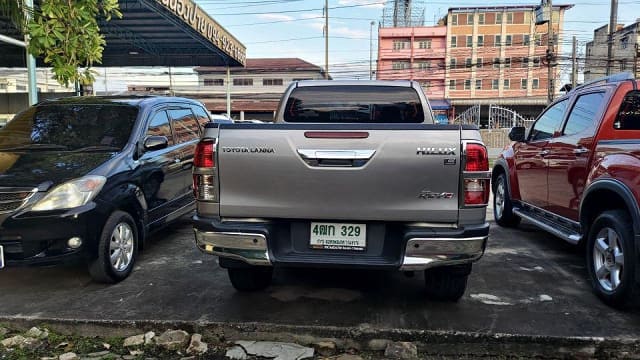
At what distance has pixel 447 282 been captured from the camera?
12.8ft

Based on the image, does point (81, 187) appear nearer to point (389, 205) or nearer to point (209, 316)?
point (209, 316)

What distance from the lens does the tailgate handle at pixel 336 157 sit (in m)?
3.24

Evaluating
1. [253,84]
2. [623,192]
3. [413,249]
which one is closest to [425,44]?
[253,84]

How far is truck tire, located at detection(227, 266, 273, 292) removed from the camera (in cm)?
416

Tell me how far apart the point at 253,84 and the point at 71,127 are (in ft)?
172

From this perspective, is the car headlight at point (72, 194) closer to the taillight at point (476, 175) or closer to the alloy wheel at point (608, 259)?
the taillight at point (476, 175)

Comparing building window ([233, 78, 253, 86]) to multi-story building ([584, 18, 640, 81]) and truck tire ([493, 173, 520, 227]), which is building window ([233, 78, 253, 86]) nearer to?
multi-story building ([584, 18, 640, 81])

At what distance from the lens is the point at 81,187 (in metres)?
4.23

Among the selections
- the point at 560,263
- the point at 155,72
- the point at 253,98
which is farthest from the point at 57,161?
the point at 155,72

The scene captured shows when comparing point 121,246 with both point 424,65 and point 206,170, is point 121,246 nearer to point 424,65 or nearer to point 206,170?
point 206,170

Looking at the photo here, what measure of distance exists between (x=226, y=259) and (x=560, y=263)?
3577 millimetres

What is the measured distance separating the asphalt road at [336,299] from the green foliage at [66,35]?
2.02 m

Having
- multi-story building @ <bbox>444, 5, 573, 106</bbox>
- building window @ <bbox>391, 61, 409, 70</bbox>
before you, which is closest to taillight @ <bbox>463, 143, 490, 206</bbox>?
multi-story building @ <bbox>444, 5, 573, 106</bbox>

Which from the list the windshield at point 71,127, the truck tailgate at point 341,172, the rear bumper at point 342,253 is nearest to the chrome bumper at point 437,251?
the rear bumper at point 342,253
